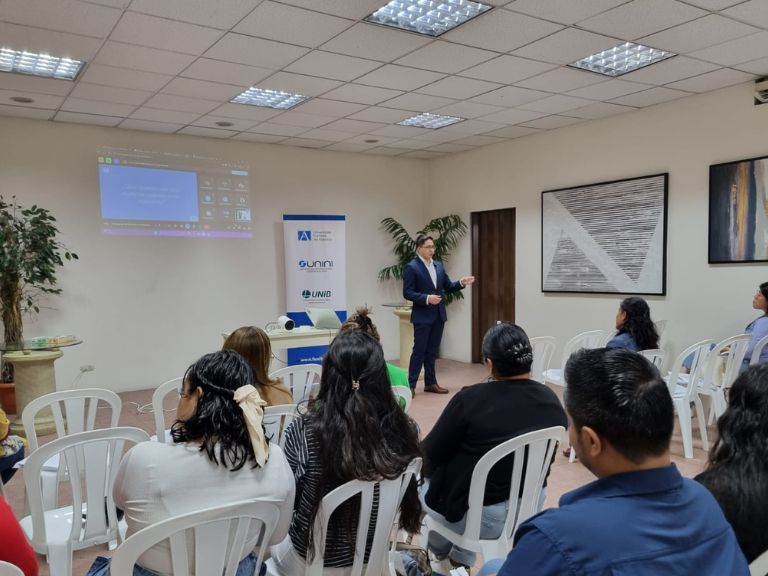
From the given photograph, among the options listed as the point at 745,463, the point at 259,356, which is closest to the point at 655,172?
the point at 259,356

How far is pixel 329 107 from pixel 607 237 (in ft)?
9.89

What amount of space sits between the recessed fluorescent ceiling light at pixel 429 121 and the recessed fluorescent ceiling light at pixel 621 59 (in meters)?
1.60

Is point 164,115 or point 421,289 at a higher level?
point 164,115

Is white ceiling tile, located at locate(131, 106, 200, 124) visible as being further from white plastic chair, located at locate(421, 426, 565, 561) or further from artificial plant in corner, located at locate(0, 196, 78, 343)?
white plastic chair, located at locate(421, 426, 565, 561)

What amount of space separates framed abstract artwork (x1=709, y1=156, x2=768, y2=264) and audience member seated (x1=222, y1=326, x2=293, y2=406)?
3.98 metres

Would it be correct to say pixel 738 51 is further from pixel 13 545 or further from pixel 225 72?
pixel 13 545

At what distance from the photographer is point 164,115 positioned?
202 inches

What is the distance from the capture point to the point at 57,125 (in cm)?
529

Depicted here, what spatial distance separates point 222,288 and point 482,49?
393 cm

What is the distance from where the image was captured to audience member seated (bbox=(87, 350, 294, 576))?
53.0 inches

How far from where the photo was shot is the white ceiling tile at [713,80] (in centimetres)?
420

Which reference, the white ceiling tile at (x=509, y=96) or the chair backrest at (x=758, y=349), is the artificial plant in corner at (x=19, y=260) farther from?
the chair backrest at (x=758, y=349)

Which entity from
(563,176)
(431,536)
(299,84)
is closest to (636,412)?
(431,536)

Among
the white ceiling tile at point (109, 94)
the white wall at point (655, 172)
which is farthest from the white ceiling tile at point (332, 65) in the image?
the white wall at point (655, 172)
